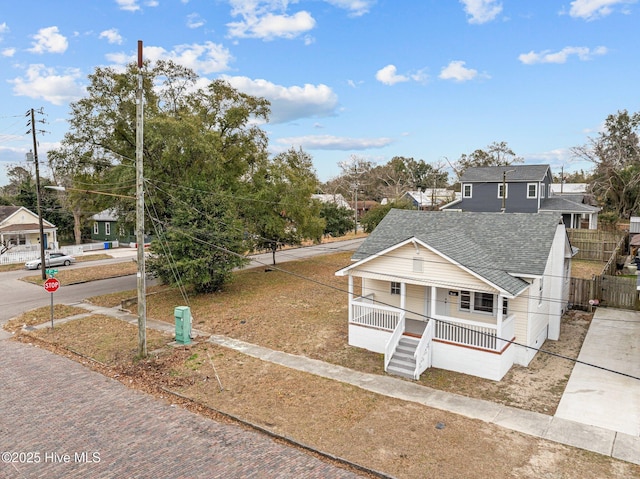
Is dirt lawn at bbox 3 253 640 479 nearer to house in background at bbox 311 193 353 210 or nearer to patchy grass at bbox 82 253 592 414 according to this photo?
patchy grass at bbox 82 253 592 414

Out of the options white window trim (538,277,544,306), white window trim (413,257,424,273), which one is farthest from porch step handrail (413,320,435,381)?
white window trim (538,277,544,306)

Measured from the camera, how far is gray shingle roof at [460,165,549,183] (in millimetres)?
38341

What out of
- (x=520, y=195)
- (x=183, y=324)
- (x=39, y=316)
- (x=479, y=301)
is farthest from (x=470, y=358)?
(x=520, y=195)

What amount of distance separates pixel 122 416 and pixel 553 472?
1002 centimetres

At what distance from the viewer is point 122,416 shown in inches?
423

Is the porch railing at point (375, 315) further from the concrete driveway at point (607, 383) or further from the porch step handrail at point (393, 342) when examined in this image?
the concrete driveway at point (607, 383)

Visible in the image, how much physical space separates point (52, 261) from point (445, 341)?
31.9 metres

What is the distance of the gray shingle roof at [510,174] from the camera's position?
38.3 meters

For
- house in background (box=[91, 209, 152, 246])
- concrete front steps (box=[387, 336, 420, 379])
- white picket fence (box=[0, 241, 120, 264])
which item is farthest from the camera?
house in background (box=[91, 209, 152, 246])

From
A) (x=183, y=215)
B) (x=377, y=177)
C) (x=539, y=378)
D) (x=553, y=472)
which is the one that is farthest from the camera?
(x=377, y=177)

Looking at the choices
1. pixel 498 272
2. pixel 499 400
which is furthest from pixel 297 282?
pixel 499 400

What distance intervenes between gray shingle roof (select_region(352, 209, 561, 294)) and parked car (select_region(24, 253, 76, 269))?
89.8 ft

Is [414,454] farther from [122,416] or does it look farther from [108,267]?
[108,267]

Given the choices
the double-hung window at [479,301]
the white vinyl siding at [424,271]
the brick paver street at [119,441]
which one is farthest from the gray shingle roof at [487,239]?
the brick paver street at [119,441]
